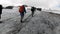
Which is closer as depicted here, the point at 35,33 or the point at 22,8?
the point at 35,33

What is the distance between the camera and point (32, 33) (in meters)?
13.7

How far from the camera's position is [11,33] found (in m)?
13.2

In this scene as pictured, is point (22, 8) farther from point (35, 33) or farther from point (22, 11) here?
point (35, 33)

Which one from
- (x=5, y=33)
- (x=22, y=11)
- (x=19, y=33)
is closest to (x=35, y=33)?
(x=19, y=33)

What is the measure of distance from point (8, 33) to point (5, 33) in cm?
20

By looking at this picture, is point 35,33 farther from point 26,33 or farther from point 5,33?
point 5,33

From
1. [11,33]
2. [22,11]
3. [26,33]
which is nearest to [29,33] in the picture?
[26,33]

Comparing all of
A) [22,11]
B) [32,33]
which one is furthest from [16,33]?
[22,11]

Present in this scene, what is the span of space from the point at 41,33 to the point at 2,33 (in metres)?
2.81

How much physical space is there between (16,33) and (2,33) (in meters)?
0.96

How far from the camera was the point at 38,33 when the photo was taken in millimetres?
13781

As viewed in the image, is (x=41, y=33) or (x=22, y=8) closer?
(x=41, y=33)

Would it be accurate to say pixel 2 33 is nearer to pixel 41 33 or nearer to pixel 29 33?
pixel 29 33

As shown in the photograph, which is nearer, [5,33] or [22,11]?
[5,33]
